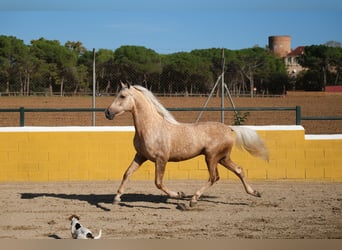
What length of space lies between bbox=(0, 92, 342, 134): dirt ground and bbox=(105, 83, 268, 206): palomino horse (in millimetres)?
4583

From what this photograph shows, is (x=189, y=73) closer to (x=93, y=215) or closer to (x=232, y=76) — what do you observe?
(x=232, y=76)

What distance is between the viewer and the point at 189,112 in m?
24.8

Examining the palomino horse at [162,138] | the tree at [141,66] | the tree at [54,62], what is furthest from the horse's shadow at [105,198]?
the tree at [54,62]

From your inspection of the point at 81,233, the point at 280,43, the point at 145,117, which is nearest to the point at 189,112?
the point at 280,43

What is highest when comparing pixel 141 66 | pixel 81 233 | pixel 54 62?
pixel 54 62

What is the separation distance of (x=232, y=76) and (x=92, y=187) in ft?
27.3

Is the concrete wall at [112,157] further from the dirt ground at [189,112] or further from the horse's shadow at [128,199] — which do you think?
the dirt ground at [189,112]

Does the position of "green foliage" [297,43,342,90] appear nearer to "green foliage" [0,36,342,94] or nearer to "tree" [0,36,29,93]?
"green foliage" [0,36,342,94]

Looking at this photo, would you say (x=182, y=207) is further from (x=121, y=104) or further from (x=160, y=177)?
(x=121, y=104)

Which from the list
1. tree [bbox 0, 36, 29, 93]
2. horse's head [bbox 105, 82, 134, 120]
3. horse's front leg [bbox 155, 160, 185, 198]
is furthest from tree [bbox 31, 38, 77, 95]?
horse's front leg [bbox 155, 160, 185, 198]

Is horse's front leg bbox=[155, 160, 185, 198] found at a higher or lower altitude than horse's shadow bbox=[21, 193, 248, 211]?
higher

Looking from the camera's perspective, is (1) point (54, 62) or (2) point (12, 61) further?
(1) point (54, 62)

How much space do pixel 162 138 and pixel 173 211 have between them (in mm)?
1042

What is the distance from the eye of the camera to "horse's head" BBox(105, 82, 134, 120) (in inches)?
318
